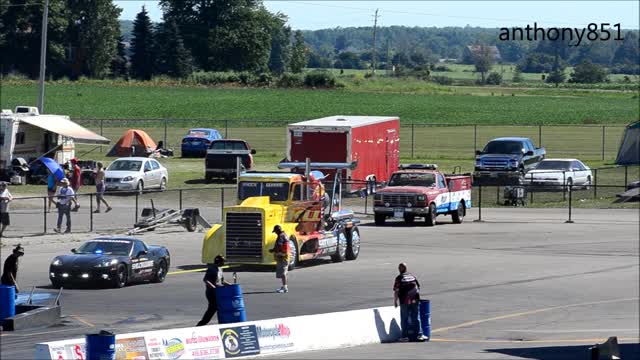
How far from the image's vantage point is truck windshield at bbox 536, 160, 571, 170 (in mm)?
52062

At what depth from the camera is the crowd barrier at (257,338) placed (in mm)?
19000

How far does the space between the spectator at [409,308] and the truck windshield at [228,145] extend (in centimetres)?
3151

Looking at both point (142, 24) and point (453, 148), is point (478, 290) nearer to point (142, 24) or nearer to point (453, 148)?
point (453, 148)

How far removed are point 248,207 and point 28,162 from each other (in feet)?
76.4

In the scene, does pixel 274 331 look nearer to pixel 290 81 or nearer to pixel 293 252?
pixel 293 252

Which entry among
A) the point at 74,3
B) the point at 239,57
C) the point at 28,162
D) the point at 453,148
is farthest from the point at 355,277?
the point at 239,57

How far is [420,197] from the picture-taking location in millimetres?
40844

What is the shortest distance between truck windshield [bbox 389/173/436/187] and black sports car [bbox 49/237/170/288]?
573 inches

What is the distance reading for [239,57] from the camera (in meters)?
125

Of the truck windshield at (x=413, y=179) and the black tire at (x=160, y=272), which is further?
the truck windshield at (x=413, y=179)

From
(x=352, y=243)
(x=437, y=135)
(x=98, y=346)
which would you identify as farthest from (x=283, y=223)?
(x=437, y=135)

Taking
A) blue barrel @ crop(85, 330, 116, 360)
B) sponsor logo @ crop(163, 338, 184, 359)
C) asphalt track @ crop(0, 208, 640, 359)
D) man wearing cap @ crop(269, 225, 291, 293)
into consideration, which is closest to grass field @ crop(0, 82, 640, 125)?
asphalt track @ crop(0, 208, 640, 359)

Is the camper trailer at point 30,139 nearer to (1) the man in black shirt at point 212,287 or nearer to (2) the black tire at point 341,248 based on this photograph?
(2) the black tire at point 341,248

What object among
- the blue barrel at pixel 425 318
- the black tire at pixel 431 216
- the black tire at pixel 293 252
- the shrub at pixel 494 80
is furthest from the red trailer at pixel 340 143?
the shrub at pixel 494 80
